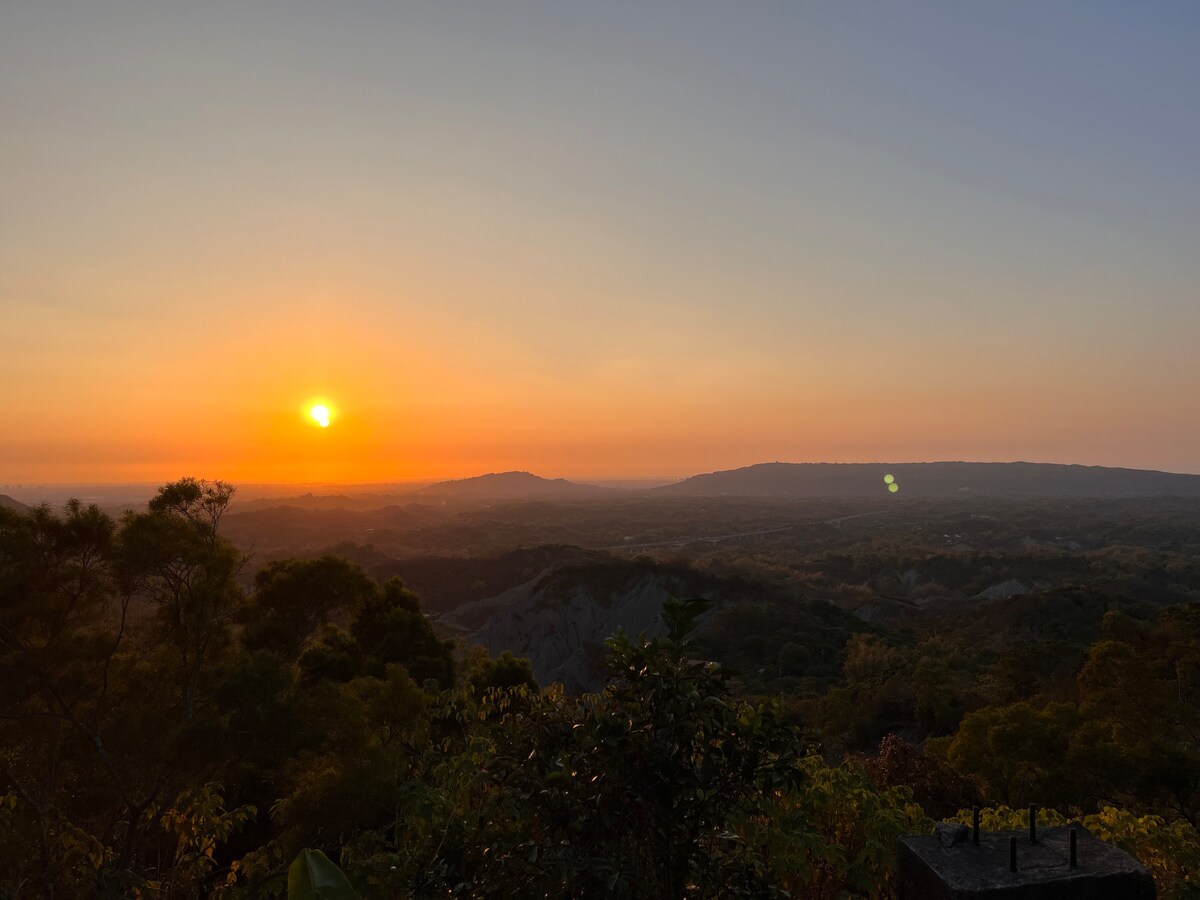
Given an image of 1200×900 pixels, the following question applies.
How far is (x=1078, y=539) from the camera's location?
136 metres

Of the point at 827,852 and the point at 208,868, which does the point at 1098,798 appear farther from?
the point at 208,868

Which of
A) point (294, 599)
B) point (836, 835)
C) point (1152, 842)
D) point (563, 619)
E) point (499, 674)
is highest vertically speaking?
point (294, 599)

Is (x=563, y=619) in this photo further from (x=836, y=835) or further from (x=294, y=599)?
(x=836, y=835)

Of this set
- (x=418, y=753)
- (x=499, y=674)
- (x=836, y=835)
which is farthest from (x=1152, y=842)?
(x=499, y=674)

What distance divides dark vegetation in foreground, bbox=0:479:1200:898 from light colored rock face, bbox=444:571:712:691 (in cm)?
3143

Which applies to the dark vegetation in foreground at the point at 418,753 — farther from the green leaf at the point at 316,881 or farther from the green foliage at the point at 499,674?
the green leaf at the point at 316,881

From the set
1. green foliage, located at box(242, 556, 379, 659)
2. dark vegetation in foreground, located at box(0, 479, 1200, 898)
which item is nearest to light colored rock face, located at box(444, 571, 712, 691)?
dark vegetation in foreground, located at box(0, 479, 1200, 898)

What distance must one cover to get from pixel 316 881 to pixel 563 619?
6213cm

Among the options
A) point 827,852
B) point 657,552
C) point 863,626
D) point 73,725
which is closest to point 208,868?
point 73,725

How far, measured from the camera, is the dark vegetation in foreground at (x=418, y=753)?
449 cm

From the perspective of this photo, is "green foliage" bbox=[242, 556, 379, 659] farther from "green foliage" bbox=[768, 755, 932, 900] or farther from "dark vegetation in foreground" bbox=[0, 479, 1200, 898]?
"green foliage" bbox=[768, 755, 932, 900]

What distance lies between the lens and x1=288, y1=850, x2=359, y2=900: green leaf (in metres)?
3.79

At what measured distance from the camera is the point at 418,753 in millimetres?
14789

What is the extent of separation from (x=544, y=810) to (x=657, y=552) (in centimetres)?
11355
